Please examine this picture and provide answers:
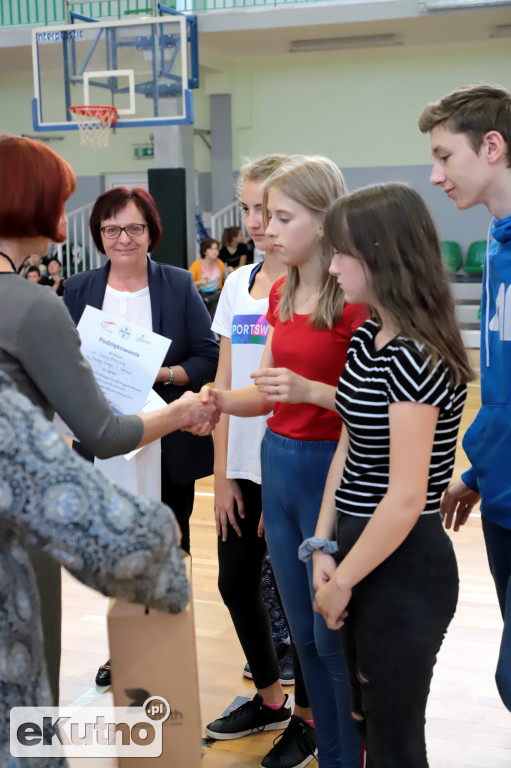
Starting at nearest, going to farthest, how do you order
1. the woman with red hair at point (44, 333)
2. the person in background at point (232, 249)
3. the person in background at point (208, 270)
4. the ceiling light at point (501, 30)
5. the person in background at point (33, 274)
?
the woman with red hair at point (44, 333) < the person in background at point (33, 274) < the person in background at point (208, 270) < the ceiling light at point (501, 30) < the person in background at point (232, 249)

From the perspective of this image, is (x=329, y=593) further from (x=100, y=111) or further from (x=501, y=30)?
(x=501, y=30)

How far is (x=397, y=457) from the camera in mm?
1350

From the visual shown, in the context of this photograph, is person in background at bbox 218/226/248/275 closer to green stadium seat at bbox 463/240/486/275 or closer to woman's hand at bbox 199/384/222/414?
green stadium seat at bbox 463/240/486/275

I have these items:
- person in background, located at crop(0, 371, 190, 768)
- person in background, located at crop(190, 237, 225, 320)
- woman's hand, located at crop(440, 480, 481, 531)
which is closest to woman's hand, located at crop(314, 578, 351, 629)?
person in background, located at crop(0, 371, 190, 768)

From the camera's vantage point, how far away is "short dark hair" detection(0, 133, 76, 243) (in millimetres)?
1414

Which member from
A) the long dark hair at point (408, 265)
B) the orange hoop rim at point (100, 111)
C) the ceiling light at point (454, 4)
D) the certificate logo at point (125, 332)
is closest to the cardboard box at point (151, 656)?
the long dark hair at point (408, 265)

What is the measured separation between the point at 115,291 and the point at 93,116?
20.5 feet

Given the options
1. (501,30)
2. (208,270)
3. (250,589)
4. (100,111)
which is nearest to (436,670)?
(250,589)

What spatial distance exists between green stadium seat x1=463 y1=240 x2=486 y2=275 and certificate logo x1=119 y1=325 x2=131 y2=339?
31.7ft

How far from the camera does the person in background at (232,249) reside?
10.6 metres

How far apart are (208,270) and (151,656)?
894cm

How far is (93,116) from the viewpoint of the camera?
26.6 feet

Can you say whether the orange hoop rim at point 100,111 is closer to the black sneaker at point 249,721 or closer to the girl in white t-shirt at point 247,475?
the girl in white t-shirt at point 247,475

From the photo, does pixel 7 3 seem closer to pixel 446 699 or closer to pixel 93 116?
pixel 93 116
